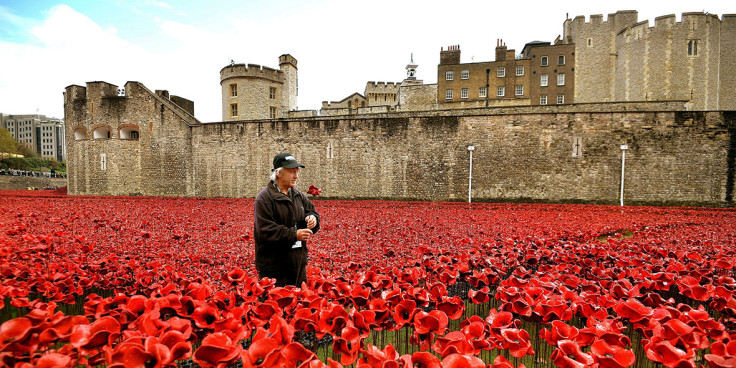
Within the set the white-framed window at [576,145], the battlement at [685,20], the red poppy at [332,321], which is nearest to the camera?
the red poppy at [332,321]

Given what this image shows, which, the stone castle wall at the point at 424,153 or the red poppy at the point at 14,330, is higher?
the stone castle wall at the point at 424,153

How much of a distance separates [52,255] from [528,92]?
5091cm

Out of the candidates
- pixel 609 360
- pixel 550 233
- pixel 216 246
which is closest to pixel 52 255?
pixel 216 246

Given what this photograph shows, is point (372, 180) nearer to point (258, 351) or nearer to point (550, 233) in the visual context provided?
point (550, 233)

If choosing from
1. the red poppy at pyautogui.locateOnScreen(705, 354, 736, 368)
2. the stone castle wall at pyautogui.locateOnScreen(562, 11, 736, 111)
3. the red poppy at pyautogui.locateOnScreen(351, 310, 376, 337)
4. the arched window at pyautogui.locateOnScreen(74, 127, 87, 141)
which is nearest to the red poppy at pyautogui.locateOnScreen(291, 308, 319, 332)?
the red poppy at pyautogui.locateOnScreen(351, 310, 376, 337)

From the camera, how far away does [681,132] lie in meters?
Answer: 19.2

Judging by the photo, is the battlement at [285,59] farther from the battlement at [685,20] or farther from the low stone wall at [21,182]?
the battlement at [685,20]

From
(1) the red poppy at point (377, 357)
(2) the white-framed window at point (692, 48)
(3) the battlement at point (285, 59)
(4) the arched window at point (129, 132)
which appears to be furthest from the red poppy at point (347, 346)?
(2) the white-framed window at point (692, 48)

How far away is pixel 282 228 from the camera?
3.50 m

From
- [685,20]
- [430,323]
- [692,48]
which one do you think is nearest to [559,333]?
[430,323]

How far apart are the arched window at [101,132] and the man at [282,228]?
31.1 metres

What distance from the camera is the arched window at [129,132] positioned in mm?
26803

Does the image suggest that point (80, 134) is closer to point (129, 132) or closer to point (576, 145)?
point (129, 132)

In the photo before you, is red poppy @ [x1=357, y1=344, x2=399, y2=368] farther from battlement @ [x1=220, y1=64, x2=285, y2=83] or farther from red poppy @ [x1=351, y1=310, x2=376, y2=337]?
battlement @ [x1=220, y1=64, x2=285, y2=83]
